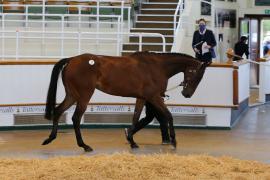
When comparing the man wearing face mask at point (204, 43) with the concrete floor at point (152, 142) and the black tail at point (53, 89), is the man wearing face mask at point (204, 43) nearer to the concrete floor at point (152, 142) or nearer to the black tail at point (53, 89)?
the concrete floor at point (152, 142)

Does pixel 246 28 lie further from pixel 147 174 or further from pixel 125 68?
pixel 147 174

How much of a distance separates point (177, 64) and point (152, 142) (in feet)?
4.95

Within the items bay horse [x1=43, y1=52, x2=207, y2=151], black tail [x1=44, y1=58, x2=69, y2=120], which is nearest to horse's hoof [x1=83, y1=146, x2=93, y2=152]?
bay horse [x1=43, y1=52, x2=207, y2=151]

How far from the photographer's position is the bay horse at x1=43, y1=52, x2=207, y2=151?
12.0 metres

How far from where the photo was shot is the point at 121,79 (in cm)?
1228

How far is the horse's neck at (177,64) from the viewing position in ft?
41.2

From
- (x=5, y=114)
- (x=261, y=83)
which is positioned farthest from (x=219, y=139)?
(x=261, y=83)

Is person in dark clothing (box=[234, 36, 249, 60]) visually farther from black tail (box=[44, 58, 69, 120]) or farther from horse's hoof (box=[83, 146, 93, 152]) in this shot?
horse's hoof (box=[83, 146, 93, 152])

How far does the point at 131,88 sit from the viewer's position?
40.2ft

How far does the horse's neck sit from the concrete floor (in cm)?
132

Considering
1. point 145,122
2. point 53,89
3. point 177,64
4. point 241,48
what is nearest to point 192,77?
point 177,64

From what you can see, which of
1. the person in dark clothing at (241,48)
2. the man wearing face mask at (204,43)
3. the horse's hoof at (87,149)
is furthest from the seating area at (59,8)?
the horse's hoof at (87,149)

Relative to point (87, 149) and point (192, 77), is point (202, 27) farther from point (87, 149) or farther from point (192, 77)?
point (87, 149)

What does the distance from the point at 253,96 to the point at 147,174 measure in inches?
526
